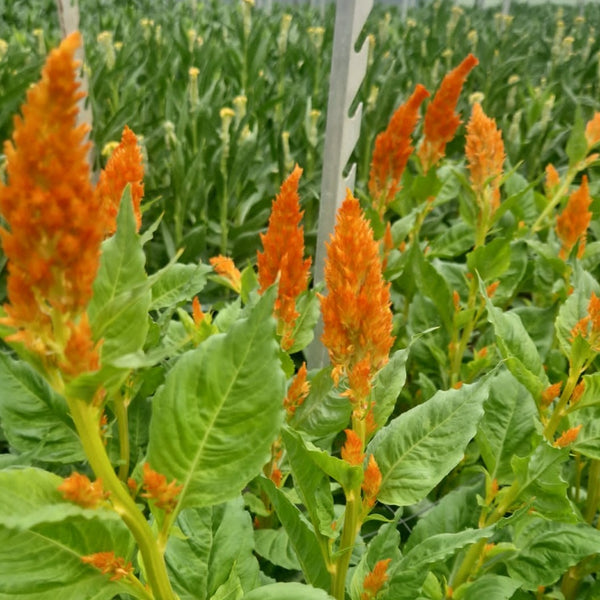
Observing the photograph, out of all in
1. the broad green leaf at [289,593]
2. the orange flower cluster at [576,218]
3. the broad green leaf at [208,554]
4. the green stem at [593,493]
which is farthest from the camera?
the orange flower cluster at [576,218]

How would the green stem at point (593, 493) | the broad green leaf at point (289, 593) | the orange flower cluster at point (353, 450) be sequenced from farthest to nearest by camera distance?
the green stem at point (593, 493) < the orange flower cluster at point (353, 450) < the broad green leaf at point (289, 593)

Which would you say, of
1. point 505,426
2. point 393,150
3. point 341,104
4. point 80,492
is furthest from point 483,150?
point 80,492

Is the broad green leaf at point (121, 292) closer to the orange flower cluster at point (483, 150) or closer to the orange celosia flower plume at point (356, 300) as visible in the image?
the orange celosia flower plume at point (356, 300)

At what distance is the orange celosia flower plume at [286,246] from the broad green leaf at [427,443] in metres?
0.26

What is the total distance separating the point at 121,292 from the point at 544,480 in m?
0.63

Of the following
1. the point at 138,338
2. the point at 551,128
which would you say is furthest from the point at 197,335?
the point at 551,128

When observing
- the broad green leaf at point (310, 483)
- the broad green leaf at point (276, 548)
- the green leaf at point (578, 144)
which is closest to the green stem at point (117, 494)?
the broad green leaf at point (310, 483)

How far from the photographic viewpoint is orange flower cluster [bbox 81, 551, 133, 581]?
0.66 m

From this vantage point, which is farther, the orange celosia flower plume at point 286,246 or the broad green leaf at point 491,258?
the broad green leaf at point 491,258

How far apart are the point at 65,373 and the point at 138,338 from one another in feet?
0.36

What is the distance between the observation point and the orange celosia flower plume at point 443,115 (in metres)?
1.61

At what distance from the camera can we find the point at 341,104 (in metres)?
1.34

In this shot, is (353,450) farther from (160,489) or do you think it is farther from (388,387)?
(160,489)

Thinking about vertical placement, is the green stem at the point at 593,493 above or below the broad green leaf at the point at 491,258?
below
